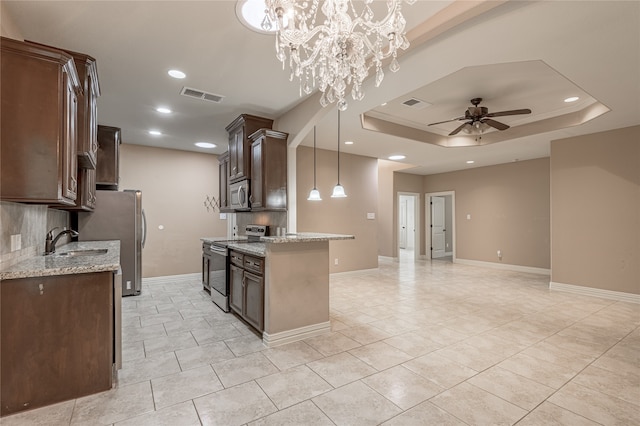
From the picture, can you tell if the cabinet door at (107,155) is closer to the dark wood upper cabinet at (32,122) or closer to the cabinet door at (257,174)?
the cabinet door at (257,174)

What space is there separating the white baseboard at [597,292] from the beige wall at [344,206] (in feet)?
10.9

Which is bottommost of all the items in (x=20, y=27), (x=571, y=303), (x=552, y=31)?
(x=571, y=303)

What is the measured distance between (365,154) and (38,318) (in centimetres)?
586

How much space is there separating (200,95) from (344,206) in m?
3.71

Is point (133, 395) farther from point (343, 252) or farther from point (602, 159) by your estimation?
point (602, 159)

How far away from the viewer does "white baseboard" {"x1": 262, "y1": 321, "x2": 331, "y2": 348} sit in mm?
2947

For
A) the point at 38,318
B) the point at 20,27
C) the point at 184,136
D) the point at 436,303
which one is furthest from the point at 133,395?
the point at 184,136

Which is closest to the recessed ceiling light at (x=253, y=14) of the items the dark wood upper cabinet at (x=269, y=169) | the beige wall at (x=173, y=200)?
the dark wood upper cabinet at (x=269, y=169)

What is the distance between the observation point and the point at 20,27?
244 centimetres

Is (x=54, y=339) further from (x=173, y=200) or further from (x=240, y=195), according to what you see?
(x=173, y=200)

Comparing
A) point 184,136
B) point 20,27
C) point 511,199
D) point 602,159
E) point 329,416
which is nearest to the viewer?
point 329,416

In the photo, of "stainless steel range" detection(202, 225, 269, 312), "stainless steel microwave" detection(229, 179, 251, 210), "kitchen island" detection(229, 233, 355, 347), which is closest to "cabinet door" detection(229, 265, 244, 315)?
"stainless steel range" detection(202, 225, 269, 312)

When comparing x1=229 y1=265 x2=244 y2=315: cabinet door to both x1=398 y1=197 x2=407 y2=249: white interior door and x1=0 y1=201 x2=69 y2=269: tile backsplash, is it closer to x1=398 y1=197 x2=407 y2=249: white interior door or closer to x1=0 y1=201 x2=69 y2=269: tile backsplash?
x1=0 y1=201 x2=69 y2=269: tile backsplash

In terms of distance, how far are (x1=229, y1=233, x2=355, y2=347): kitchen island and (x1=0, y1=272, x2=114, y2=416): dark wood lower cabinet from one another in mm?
1295
